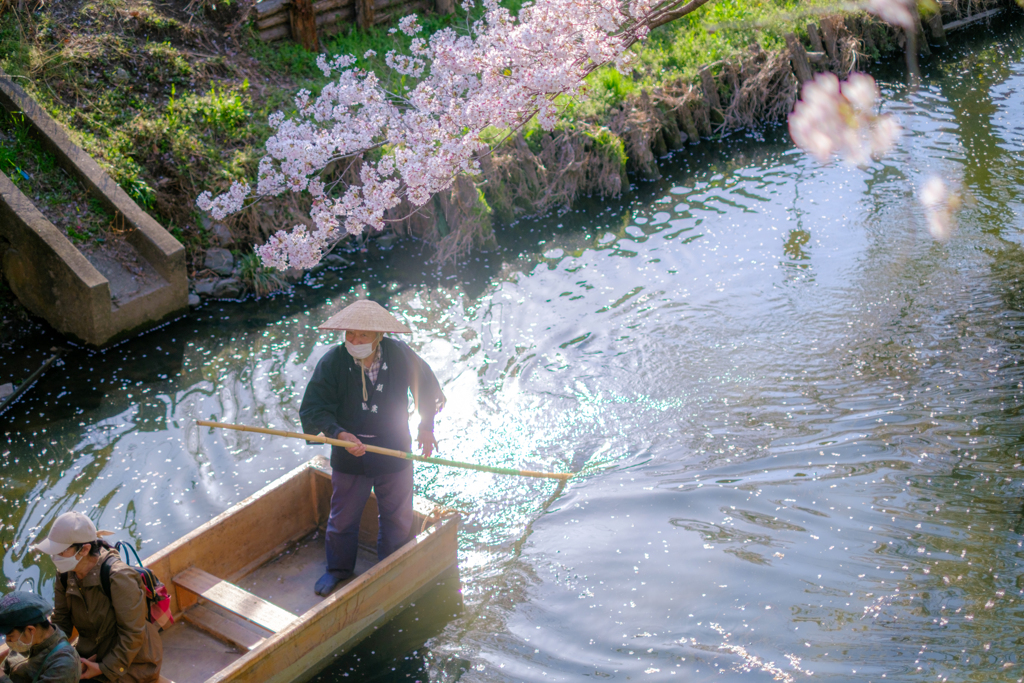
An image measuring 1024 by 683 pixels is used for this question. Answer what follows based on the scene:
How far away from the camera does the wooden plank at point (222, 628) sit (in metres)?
4.56

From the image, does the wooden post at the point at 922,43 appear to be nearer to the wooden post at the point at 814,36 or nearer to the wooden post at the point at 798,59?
the wooden post at the point at 814,36

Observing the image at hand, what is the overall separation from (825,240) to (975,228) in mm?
1703

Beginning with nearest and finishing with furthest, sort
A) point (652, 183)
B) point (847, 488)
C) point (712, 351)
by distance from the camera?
point (847, 488) → point (712, 351) → point (652, 183)

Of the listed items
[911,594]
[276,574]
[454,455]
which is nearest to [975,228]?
[911,594]

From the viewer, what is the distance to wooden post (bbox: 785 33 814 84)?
1280cm

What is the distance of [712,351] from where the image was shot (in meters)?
7.62

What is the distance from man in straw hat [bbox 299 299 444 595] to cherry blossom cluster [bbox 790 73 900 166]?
8.86 m

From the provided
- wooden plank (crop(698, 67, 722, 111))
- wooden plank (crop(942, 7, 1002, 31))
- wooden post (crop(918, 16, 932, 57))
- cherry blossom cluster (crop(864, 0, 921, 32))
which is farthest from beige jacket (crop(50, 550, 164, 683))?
wooden plank (crop(942, 7, 1002, 31))

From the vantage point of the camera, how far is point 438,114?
8.97 metres

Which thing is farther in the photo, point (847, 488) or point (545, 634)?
point (847, 488)

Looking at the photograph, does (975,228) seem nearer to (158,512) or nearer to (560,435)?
(560,435)

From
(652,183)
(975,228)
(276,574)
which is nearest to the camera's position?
(276,574)

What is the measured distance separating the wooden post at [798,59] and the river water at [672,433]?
3.07m

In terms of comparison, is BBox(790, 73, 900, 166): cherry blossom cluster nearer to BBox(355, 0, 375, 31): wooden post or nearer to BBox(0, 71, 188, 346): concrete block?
BBox(355, 0, 375, 31): wooden post
